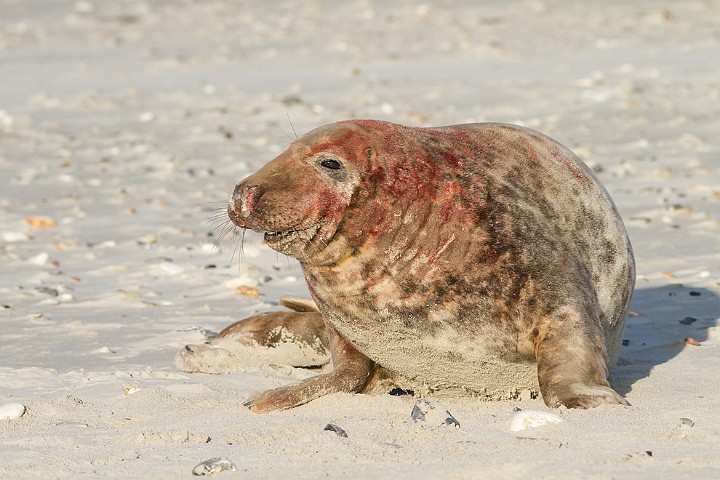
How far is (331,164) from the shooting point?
4.21 meters

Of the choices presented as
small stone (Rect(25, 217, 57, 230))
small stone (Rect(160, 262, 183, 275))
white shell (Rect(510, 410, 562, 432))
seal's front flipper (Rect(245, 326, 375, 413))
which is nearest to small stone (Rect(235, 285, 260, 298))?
small stone (Rect(160, 262, 183, 275))

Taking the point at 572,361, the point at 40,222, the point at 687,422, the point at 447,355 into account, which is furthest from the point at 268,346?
the point at 40,222

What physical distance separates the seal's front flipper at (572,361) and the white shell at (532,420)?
180 mm

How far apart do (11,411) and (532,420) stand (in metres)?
1.77

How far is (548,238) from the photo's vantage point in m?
4.36

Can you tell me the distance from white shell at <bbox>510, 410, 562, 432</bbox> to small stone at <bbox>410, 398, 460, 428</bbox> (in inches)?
7.3

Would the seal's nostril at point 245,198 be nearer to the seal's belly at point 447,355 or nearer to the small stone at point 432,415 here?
the seal's belly at point 447,355

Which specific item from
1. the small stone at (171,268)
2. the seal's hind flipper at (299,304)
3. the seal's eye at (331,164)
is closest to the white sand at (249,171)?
the small stone at (171,268)

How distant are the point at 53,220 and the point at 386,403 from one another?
4636 millimetres

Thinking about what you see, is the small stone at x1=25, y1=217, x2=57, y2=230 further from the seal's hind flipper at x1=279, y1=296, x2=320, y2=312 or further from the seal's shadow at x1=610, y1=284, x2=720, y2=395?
the seal's shadow at x1=610, y1=284, x2=720, y2=395

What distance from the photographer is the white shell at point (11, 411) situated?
14.0 feet

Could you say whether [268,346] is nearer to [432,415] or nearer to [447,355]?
[447,355]

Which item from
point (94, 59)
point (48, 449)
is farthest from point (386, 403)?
point (94, 59)

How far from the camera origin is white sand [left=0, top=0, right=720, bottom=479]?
3.70 m
